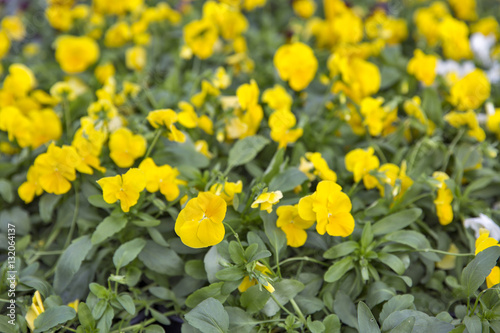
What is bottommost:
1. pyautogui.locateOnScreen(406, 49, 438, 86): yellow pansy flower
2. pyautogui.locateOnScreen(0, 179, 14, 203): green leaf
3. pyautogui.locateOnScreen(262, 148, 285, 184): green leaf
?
pyautogui.locateOnScreen(0, 179, 14, 203): green leaf

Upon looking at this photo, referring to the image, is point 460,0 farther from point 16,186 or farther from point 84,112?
point 16,186

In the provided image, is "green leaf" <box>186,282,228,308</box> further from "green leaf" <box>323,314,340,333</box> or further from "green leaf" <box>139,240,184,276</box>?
"green leaf" <box>323,314,340,333</box>

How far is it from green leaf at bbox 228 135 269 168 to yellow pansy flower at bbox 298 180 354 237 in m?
0.29

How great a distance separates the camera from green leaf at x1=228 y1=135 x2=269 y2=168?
1.29 m

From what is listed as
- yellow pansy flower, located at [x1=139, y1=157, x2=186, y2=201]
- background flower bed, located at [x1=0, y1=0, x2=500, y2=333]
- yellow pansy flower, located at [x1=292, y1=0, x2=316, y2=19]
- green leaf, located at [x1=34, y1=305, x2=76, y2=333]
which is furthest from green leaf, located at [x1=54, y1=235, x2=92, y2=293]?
yellow pansy flower, located at [x1=292, y1=0, x2=316, y2=19]

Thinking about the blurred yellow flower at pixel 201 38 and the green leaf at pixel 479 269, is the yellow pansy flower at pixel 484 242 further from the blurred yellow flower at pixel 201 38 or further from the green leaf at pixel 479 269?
the blurred yellow flower at pixel 201 38

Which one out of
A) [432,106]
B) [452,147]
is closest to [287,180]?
[452,147]

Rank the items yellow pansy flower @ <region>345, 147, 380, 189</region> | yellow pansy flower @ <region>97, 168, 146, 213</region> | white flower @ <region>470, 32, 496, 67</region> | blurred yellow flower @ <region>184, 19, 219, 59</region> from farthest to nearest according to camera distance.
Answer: white flower @ <region>470, 32, 496, 67</region> < blurred yellow flower @ <region>184, 19, 219, 59</region> < yellow pansy flower @ <region>345, 147, 380, 189</region> < yellow pansy flower @ <region>97, 168, 146, 213</region>

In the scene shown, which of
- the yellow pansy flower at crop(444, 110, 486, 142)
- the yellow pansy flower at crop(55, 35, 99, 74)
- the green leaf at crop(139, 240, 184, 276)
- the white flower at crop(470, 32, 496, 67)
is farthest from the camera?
the white flower at crop(470, 32, 496, 67)

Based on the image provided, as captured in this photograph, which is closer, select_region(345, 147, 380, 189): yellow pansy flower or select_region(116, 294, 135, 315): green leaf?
Result: select_region(116, 294, 135, 315): green leaf

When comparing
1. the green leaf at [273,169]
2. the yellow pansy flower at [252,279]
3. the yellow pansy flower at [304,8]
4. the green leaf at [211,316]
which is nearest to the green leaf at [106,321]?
the green leaf at [211,316]

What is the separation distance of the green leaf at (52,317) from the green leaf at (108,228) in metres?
0.17

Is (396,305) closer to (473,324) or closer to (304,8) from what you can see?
(473,324)

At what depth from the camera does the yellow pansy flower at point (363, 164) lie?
4.09 ft
